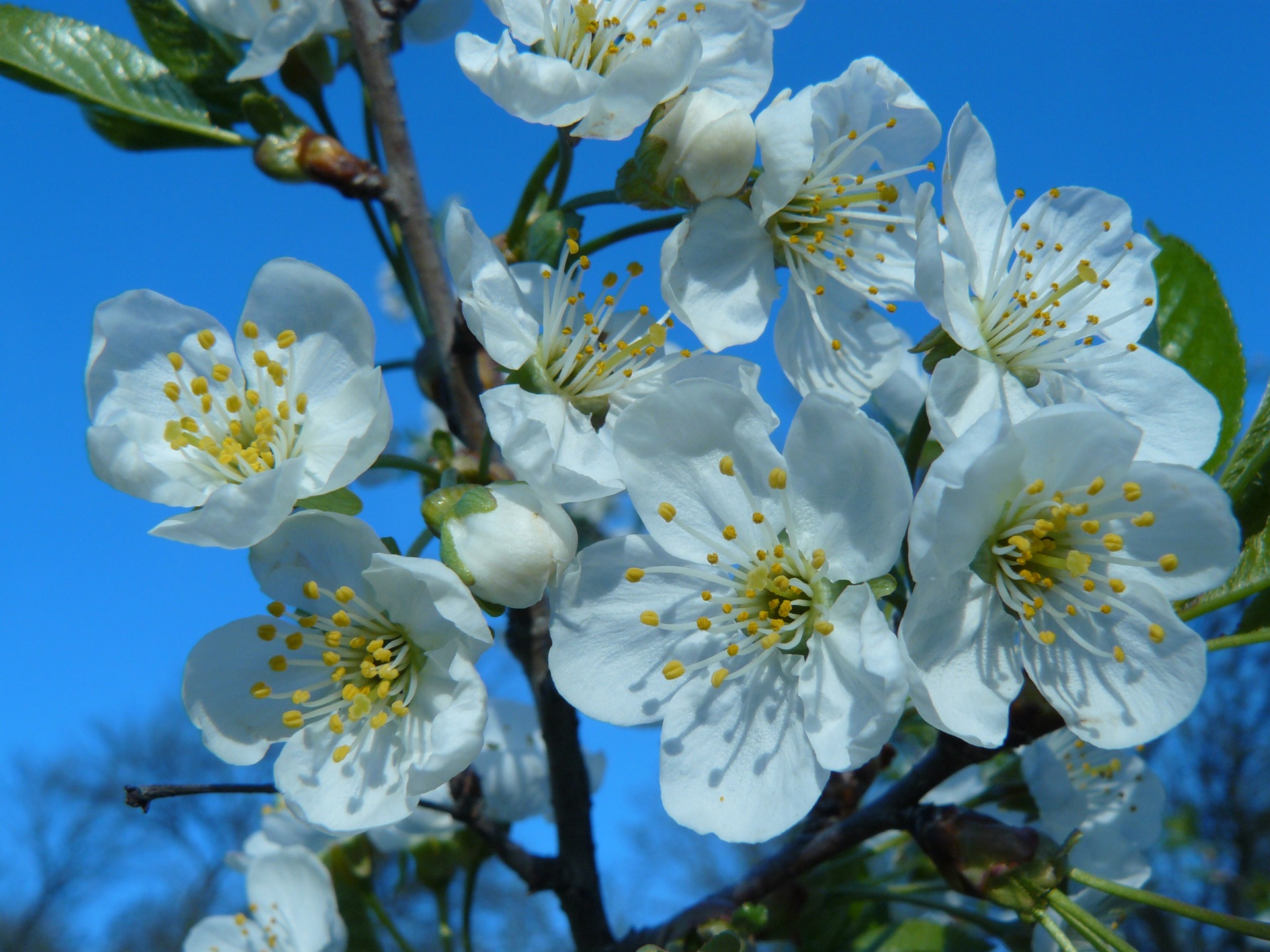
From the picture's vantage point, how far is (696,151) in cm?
128

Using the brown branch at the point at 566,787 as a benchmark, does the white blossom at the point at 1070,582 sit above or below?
above

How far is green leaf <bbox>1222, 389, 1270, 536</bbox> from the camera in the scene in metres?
1.26

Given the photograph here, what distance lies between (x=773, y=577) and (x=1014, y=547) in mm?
277

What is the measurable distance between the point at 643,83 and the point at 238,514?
2.33 ft

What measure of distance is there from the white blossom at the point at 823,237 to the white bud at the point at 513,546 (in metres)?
0.32

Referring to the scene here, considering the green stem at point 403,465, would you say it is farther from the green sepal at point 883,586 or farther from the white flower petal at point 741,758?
the green sepal at point 883,586

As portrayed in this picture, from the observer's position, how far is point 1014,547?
112 cm

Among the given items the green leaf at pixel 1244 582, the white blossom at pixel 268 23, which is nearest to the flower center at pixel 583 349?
the white blossom at pixel 268 23

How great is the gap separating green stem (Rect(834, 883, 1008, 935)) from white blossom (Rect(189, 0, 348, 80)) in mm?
1577

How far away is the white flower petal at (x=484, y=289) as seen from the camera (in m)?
1.21

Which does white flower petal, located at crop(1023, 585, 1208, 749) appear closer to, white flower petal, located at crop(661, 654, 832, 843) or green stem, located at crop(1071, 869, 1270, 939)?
green stem, located at crop(1071, 869, 1270, 939)

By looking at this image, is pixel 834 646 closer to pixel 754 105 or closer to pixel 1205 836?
pixel 754 105

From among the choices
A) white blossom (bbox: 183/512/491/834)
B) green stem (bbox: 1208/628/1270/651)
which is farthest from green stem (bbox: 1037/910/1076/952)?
white blossom (bbox: 183/512/491/834)

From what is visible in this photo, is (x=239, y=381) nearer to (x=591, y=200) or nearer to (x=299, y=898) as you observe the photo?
(x=591, y=200)
